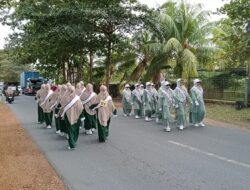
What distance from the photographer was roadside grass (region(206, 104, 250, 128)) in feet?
62.7

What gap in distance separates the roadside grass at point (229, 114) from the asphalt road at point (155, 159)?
3.10 metres

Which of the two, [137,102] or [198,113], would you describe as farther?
[137,102]

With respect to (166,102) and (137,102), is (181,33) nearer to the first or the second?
(137,102)

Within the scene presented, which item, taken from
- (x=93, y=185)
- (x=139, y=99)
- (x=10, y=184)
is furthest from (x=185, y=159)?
(x=139, y=99)

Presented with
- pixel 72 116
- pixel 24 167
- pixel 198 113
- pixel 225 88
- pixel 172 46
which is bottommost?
pixel 24 167

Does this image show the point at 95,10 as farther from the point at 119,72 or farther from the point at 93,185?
the point at 93,185

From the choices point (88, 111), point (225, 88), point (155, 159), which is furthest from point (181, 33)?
point (155, 159)

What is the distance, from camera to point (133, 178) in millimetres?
8523

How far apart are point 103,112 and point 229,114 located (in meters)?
9.85

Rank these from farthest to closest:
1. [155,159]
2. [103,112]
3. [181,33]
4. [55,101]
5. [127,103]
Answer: [181,33] < [127,103] < [55,101] < [103,112] < [155,159]

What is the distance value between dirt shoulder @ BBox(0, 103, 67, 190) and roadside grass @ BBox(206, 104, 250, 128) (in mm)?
8515

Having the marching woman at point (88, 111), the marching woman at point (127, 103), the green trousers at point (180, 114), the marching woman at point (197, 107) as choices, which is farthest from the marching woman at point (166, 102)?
the marching woman at point (127, 103)

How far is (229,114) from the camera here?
2181cm

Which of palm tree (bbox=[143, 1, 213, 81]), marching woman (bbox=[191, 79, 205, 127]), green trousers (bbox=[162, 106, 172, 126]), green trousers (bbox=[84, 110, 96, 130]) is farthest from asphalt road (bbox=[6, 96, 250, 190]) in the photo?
palm tree (bbox=[143, 1, 213, 81])
